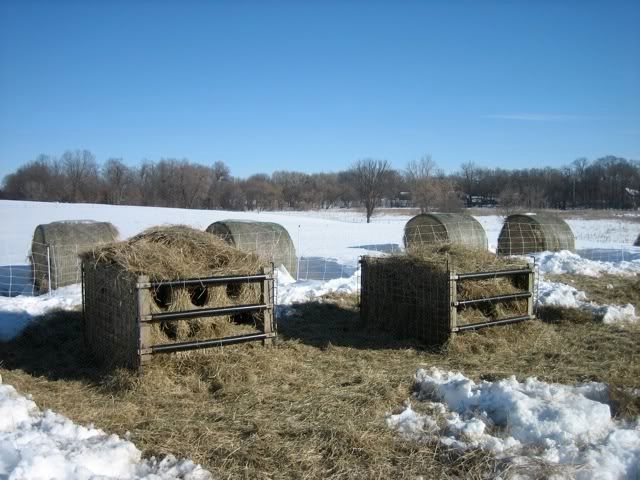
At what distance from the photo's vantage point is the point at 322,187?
105 m

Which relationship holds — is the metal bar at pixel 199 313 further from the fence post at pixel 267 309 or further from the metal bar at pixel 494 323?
the metal bar at pixel 494 323

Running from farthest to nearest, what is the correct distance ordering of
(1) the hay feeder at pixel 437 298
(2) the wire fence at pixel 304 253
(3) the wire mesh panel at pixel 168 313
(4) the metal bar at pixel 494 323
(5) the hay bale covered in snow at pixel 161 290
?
(2) the wire fence at pixel 304 253
(1) the hay feeder at pixel 437 298
(4) the metal bar at pixel 494 323
(5) the hay bale covered in snow at pixel 161 290
(3) the wire mesh panel at pixel 168 313

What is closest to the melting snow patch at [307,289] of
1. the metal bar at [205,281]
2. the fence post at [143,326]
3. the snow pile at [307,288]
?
the snow pile at [307,288]

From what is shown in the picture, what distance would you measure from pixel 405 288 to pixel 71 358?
178 inches

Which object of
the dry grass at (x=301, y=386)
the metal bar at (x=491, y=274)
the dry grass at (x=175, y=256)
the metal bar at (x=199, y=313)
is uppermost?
the dry grass at (x=175, y=256)

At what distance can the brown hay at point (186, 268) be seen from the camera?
21.2ft

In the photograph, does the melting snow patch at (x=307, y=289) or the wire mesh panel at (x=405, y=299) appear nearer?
the wire mesh panel at (x=405, y=299)

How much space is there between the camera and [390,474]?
3982 millimetres

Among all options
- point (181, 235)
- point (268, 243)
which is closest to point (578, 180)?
point (268, 243)

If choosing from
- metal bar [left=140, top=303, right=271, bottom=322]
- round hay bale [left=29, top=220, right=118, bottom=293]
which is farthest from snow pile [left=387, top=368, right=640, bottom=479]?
round hay bale [left=29, top=220, right=118, bottom=293]

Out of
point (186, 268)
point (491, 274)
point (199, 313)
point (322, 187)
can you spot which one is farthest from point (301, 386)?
point (322, 187)

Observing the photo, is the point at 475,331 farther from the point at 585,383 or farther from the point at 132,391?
the point at 132,391

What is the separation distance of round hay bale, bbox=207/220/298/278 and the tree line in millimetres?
45218

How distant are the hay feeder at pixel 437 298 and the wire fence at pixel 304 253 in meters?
0.67
